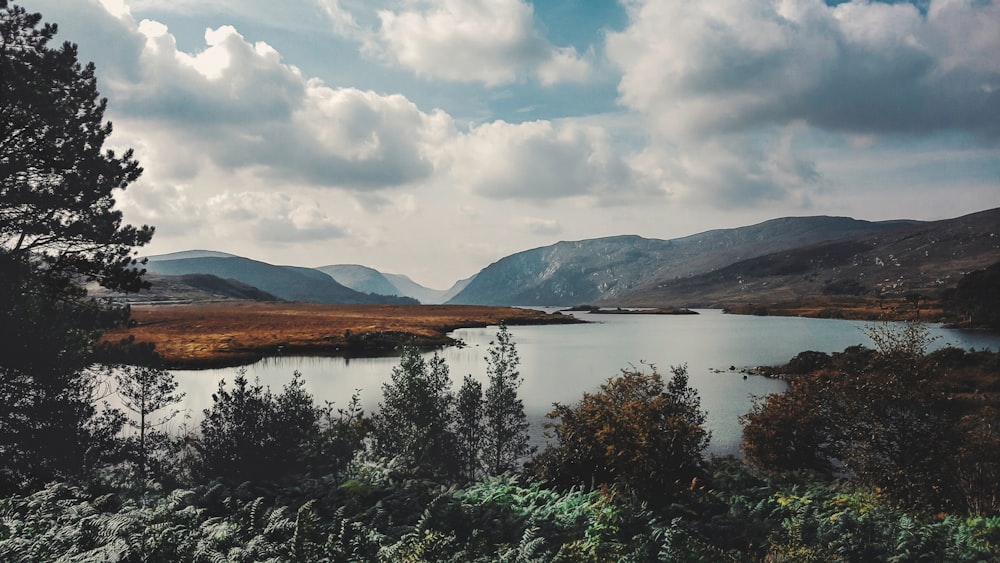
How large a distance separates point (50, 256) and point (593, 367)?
6519cm

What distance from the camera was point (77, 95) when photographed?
76.4 feet

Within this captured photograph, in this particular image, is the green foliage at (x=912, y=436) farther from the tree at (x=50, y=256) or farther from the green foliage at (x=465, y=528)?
the tree at (x=50, y=256)

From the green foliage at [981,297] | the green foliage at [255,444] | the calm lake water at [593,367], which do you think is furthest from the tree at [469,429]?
the green foliage at [981,297]

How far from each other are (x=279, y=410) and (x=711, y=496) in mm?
17167

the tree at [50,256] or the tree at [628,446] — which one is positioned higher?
the tree at [50,256]

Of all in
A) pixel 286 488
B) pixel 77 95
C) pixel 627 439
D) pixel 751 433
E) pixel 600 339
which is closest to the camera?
pixel 286 488

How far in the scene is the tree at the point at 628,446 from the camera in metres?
19.1

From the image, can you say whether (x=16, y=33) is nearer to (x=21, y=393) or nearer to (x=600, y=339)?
(x=21, y=393)

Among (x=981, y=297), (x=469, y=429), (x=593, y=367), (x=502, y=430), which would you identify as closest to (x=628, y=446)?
(x=502, y=430)

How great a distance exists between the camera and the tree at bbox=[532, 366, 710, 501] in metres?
19.1

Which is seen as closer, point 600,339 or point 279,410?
point 279,410

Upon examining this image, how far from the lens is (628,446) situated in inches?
776

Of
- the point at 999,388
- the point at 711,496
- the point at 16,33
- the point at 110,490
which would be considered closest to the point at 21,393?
the point at 110,490

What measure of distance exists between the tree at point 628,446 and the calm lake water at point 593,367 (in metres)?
15.2
